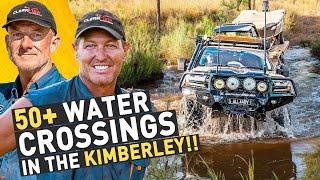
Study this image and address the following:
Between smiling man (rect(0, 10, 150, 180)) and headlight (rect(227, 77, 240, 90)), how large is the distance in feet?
20.4

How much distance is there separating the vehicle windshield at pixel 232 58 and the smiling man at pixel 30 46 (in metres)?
6.95

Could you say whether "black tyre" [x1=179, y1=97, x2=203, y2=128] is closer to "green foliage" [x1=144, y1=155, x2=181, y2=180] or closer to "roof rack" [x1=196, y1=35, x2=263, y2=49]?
"roof rack" [x1=196, y1=35, x2=263, y2=49]

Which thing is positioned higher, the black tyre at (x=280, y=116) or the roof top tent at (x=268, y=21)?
the roof top tent at (x=268, y=21)

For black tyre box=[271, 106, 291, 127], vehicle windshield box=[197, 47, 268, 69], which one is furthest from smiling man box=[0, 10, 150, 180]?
black tyre box=[271, 106, 291, 127]

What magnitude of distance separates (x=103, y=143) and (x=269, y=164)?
620 centimetres

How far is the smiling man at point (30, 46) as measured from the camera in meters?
2.22

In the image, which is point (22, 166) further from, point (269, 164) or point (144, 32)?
point (144, 32)

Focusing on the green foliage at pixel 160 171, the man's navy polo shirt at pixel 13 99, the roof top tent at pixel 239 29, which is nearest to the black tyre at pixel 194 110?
the roof top tent at pixel 239 29

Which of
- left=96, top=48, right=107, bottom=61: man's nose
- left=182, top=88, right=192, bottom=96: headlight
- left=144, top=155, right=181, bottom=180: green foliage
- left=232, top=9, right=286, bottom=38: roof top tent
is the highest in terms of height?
left=232, top=9, right=286, bottom=38: roof top tent

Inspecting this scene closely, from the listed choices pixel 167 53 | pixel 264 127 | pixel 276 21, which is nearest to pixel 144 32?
pixel 167 53

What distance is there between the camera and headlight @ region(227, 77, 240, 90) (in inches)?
324

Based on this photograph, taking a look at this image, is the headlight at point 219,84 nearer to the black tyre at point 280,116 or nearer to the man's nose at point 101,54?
the black tyre at point 280,116

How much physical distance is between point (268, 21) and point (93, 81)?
12867mm

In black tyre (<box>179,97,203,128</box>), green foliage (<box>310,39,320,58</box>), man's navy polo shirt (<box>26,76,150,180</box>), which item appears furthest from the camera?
green foliage (<box>310,39,320,58</box>)
